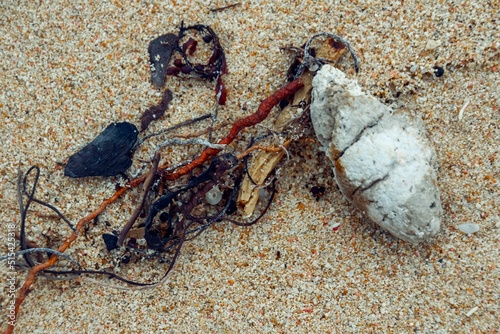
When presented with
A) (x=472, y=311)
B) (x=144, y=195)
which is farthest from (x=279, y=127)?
(x=472, y=311)

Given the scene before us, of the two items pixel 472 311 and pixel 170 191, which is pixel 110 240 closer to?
pixel 170 191

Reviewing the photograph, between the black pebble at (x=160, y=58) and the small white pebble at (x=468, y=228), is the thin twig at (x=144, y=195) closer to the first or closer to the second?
the black pebble at (x=160, y=58)

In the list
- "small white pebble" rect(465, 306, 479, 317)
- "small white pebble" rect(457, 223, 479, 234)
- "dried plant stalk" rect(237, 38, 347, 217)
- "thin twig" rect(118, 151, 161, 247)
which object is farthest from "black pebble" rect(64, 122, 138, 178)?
"small white pebble" rect(465, 306, 479, 317)

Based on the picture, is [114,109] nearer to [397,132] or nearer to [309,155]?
[309,155]

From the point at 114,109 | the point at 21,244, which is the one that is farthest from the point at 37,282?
the point at 114,109

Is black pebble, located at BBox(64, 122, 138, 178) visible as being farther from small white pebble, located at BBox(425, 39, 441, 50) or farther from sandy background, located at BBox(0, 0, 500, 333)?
small white pebble, located at BBox(425, 39, 441, 50)

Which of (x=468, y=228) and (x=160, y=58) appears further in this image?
(x=160, y=58)
